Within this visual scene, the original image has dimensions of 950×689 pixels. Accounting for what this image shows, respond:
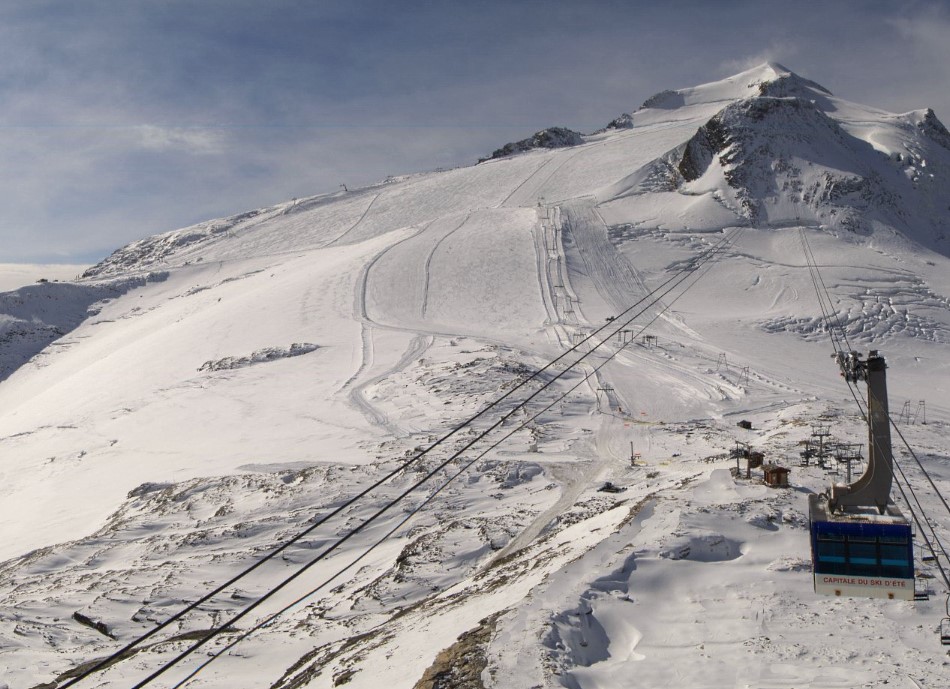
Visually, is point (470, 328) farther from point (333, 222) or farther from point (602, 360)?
point (333, 222)

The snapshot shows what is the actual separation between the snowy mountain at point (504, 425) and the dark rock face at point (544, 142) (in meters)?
35.0

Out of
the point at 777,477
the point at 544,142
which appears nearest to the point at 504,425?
the point at 777,477

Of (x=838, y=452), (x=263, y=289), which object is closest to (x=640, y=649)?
(x=838, y=452)

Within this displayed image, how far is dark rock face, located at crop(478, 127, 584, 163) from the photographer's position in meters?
118

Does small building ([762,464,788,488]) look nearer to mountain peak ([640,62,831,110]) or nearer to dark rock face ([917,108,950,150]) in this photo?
dark rock face ([917,108,950,150])

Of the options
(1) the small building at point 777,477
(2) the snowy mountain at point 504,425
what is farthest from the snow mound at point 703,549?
(1) the small building at point 777,477

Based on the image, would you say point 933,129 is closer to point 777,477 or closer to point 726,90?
point 726,90

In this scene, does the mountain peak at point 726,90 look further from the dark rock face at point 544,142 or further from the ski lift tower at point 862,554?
the ski lift tower at point 862,554

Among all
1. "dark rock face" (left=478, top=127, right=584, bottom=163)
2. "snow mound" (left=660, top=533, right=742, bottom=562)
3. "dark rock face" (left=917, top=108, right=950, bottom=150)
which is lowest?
"snow mound" (left=660, top=533, right=742, bottom=562)

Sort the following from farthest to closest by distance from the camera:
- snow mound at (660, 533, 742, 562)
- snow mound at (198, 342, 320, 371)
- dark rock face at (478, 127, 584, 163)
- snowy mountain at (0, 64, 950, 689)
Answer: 1. dark rock face at (478, 127, 584, 163)
2. snow mound at (198, 342, 320, 371)
3. snow mound at (660, 533, 742, 562)
4. snowy mountain at (0, 64, 950, 689)

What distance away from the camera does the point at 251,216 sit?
350 ft

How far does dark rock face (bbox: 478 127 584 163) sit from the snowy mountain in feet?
115

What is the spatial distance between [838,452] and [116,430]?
1280 inches

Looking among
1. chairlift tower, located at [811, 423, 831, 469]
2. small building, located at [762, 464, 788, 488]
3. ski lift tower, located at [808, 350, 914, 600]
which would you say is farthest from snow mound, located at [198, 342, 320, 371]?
ski lift tower, located at [808, 350, 914, 600]
